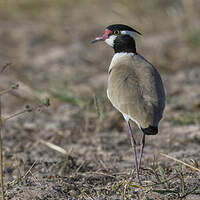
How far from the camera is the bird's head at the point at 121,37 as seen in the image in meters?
3.85

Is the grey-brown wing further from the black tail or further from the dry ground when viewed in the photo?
the dry ground

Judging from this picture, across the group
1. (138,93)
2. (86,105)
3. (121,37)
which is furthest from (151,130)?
(86,105)

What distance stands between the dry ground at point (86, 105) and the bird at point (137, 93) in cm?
28

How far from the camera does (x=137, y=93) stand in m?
3.20

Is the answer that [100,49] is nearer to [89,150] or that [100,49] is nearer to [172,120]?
[172,120]

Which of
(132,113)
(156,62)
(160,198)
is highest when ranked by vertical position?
(132,113)

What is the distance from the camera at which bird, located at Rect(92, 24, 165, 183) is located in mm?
3059

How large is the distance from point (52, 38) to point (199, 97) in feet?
12.4

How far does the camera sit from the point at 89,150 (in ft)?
15.1

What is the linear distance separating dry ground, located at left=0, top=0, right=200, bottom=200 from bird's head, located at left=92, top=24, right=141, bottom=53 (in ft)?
1.43

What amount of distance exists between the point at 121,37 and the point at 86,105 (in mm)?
1482

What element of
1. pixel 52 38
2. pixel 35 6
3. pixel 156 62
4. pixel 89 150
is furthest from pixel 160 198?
pixel 35 6

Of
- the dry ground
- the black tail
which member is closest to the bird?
the black tail

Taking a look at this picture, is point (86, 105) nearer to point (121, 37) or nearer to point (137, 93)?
point (121, 37)
